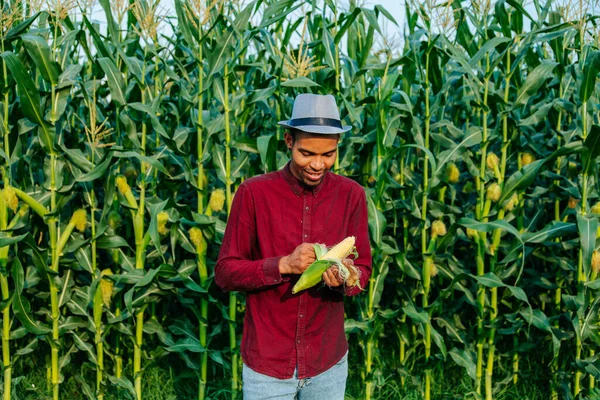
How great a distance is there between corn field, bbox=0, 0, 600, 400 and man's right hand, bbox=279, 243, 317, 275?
6.57ft

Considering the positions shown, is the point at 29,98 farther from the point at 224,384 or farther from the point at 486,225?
the point at 486,225

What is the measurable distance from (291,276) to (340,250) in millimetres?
268

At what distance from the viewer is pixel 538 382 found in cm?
552

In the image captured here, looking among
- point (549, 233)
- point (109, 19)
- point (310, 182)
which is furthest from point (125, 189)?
point (549, 233)

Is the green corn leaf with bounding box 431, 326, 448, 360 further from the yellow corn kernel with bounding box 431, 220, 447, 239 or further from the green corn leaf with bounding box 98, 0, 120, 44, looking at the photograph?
the green corn leaf with bounding box 98, 0, 120, 44

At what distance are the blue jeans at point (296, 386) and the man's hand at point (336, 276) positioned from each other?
49 cm

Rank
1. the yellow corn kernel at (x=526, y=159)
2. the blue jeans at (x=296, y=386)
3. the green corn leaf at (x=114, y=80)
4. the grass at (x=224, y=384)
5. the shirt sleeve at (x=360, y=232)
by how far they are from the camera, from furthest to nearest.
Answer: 1. the yellow corn kernel at (x=526, y=159)
2. the grass at (x=224, y=384)
3. the green corn leaf at (x=114, y=80)
4. the shirt sleeve at (x=360, y=232)
5. the blue jeans at (x=296, y=386)

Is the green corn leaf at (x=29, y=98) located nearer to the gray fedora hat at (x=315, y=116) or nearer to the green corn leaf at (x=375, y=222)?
the green corn leaf at (x=375, y=222)

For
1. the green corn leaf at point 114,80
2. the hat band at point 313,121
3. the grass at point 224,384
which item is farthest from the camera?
the grass at point 224,384

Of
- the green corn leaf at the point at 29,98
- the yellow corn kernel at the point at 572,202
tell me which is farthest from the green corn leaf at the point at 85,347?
the yellow corn kernel at the point at 572,202

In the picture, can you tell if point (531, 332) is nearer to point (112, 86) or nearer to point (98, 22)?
point (112, 86)

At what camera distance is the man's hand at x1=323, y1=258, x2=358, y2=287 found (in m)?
2.72

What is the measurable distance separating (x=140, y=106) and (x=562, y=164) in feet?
11.2

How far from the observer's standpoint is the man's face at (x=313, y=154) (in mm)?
2756
